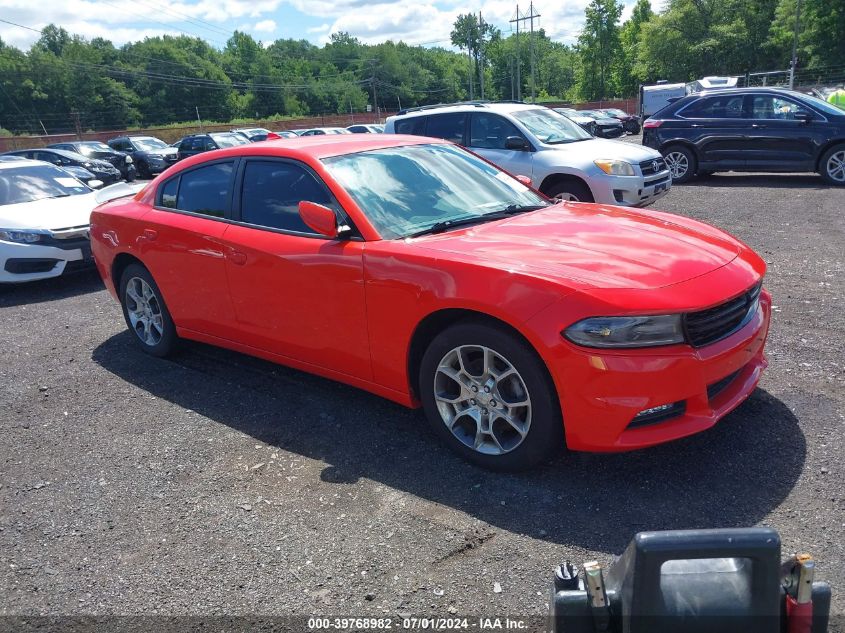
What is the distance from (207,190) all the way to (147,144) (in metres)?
25.1

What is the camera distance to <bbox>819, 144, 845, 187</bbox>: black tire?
11766 mm

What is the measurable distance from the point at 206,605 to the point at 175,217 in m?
2.99

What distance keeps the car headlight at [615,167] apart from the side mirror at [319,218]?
5964 mm

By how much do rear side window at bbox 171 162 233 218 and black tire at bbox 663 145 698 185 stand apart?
10542 mm

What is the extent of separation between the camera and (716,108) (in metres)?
12.8

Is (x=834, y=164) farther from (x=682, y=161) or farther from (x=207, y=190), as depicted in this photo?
(x=207, y=190)

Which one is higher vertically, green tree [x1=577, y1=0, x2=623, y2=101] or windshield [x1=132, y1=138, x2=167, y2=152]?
green tree [x1=577, y1=0, x2=623, y2=101]

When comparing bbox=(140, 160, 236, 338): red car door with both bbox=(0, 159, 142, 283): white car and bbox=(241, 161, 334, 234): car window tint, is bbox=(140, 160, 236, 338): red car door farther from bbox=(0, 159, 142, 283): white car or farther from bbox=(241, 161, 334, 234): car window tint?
bbox=(0, 159, 142, 283): white car

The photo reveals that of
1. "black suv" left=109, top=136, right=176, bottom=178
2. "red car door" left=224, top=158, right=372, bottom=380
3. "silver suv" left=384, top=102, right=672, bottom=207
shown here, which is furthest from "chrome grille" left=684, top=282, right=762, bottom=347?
"black suv" left=109, top=136, right=176, bottom=178

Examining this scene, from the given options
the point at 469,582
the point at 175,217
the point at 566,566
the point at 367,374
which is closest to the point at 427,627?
the point at 469,582

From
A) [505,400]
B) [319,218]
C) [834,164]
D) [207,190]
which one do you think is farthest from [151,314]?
[834,164]

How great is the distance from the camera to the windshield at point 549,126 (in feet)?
31.4

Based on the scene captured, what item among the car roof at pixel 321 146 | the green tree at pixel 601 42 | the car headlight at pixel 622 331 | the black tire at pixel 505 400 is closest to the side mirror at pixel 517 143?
the car roof at pixel 321 146

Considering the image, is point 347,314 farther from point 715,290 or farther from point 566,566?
point 566,566
